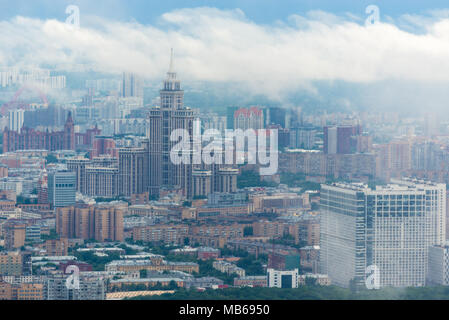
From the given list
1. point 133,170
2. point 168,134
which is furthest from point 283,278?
point 168,134

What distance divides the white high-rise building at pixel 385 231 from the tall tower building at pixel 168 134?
5891 mm

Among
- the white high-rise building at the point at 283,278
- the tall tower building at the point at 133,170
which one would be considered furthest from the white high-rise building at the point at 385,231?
the tall tower building at the point at 133,170

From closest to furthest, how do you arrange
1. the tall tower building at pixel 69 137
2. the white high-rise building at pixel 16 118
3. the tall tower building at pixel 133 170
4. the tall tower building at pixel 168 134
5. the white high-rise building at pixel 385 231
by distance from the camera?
the white high-rise building at pixel 385 231 → the tall tower building at pixel 168 134 → the tall tower building at pixel 133 170 → the white high-rise building at pixel 16 118 → the tall tower building at pixel 69 137

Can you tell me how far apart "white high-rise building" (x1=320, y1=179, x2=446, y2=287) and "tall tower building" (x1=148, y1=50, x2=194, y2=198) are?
589 cm

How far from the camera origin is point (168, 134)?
1675 cm

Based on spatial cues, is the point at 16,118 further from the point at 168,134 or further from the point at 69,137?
the point at 168,134

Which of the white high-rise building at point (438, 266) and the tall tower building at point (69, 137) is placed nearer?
the white high-rise building at point (438, 266)

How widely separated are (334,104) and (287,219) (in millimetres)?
2000

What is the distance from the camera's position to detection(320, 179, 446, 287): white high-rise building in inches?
337

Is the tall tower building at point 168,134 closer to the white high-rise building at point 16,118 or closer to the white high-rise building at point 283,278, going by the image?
the white high-rise building at point 16,118

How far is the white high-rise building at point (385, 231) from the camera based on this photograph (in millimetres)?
8555

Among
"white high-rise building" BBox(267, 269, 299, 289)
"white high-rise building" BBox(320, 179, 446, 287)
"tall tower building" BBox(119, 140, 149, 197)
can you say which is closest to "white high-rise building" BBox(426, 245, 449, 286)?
"white high-rise building" BBox(320, 179, 446, 287)
